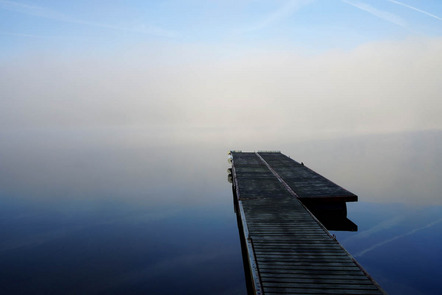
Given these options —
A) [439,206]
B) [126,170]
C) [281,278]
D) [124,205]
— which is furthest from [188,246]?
[126,170]

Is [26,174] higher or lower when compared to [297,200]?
higher

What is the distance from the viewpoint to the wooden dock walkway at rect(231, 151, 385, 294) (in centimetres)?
1143

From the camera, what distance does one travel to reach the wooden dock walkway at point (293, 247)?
11.4m

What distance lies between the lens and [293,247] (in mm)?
14555

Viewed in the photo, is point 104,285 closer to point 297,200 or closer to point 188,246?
point 188,246

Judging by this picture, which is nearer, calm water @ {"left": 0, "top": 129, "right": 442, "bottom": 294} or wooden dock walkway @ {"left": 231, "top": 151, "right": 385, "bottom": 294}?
wooden dock walkway @ {"left": 231, "top": 151, "right": 385, "bottom": 294}

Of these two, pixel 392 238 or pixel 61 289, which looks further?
pixel 392 238

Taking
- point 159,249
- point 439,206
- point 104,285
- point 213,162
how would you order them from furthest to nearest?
point 213,162
point 439,206
point 159,249
point 104,285

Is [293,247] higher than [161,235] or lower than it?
higher

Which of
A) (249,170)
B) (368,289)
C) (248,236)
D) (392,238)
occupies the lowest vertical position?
(392,238)

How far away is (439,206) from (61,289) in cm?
3554

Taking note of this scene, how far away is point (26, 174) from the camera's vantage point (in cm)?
5453

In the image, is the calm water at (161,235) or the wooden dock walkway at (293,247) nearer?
the wooden dock walkway at (293,247)

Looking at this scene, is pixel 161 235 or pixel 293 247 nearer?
pixel 293 247
